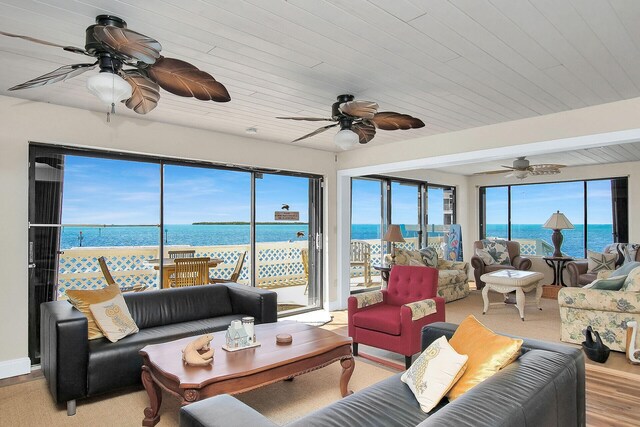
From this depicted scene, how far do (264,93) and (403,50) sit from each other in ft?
4.50

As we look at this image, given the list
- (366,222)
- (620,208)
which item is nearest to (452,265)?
(366,222)

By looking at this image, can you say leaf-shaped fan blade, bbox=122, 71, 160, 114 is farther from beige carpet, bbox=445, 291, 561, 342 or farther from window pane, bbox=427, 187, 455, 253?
window pane, bbox=427, 187, 455, 253

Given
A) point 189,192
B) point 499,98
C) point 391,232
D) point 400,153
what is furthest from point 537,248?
point 189,192

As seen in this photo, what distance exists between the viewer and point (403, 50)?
2.66 m

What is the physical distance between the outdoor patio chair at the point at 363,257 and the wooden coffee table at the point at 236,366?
4.30 m

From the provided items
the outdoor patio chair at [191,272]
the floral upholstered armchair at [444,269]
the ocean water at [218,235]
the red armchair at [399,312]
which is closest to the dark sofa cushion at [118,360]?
the outdoor patio chair at [191,272]

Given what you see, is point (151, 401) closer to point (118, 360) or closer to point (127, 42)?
point (118, 360)

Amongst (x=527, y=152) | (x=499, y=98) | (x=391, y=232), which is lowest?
(x=391, y=232)

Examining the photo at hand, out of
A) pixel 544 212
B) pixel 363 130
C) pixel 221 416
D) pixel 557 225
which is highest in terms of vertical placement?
pixel 363 130

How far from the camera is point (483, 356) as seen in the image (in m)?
2.00

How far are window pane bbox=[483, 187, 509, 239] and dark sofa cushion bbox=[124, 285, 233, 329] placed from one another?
7368 millimetres

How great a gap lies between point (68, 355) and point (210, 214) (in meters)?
2.66

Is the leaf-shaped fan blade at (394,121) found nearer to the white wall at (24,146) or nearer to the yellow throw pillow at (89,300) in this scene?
the white wall at (24,146)

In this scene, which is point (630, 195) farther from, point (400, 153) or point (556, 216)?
point (400, 153)
